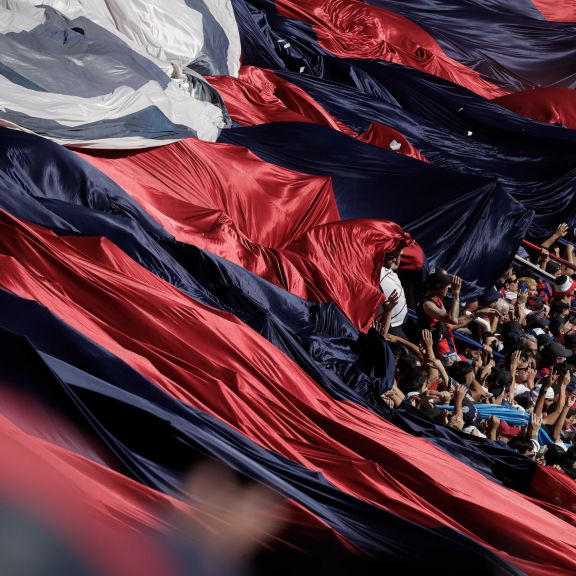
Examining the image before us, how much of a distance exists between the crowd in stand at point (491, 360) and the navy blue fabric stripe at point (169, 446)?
2.30 meters

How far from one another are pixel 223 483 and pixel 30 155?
311 centimetres

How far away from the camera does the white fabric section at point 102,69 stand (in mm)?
6891

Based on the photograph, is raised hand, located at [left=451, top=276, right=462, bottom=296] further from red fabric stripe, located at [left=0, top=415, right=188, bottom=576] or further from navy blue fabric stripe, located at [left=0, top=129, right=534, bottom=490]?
red fabric stripe, located at [left=0, top=415, right=188, bottom=576]

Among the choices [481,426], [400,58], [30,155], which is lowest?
[481,426]

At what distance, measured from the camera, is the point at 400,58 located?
38.2ft

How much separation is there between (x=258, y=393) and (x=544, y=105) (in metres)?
7.19

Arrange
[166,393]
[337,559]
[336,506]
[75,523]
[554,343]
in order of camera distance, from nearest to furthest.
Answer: [75,523]
[337,559]
[336,506]
[166,393]
[554,343]

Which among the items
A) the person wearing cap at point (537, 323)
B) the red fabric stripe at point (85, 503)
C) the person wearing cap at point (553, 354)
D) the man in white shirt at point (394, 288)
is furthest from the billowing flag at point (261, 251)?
the person wearing cap at point (553, 354)

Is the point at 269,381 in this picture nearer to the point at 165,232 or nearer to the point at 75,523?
the point at 165,232

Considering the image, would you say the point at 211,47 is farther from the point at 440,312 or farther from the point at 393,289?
the point at 440,312

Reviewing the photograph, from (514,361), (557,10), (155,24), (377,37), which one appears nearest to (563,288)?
(514,361)

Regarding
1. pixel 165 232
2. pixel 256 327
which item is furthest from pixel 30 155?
pixel 256 327

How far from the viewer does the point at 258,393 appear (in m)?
5.10

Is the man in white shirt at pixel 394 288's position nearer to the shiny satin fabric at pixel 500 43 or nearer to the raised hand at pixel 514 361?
the raised hand at pixel 514 361
